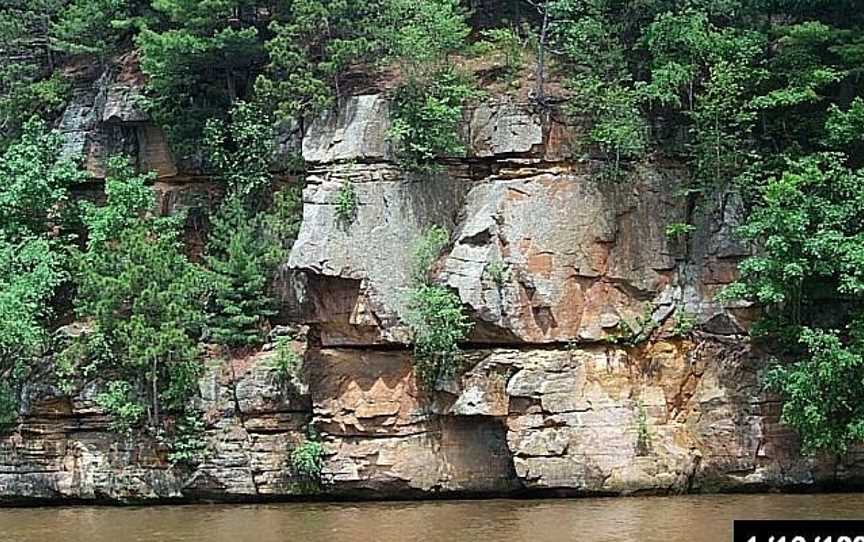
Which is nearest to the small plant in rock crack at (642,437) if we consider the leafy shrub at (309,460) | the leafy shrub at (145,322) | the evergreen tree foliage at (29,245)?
the leafy shrub at (309,460)

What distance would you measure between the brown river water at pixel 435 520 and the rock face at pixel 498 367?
1.61 ft

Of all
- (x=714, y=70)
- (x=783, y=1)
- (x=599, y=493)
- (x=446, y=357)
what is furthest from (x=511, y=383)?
(x=783, y=1)

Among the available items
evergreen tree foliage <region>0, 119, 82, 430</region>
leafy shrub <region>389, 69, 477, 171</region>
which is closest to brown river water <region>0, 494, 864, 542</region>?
evergreen tree foliage <region>0, 119, 82, 430</region>

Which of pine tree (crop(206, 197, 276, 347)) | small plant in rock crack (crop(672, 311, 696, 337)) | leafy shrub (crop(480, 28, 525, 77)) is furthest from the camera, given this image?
leafy shrub (crop(480, 28, 525, 77))

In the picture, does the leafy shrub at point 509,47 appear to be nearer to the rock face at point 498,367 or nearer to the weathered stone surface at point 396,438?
the rock face at point 498,367

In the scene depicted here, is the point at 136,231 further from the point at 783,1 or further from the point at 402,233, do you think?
the point at 783,1

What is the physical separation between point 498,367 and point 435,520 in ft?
9.39

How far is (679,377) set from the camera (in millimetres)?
16047

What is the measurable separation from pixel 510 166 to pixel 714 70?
11.2ft

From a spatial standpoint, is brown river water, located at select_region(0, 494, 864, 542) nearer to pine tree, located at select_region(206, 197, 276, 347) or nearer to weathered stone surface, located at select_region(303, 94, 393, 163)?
pine tree, located at select_region(206, 197, 276, 347)

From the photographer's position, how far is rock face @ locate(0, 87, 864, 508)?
605 inches

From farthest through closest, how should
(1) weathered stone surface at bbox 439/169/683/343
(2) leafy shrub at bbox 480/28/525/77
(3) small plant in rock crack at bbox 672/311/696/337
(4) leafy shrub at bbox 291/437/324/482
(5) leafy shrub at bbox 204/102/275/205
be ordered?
(5) leafy shrub at bbox 204/102/275/205 → (2) leafy shrub at bbox 480/28/525/77 → (3) small plant in rock crack at bbox 672/311/696/337 → (1) weathered stone surface at bbox 439/169/683/343 → (4) leafy shrub at bbox 291/437/324/482

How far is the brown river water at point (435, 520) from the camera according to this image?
40.6 feet

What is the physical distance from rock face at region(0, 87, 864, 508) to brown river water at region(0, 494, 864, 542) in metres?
0.49
